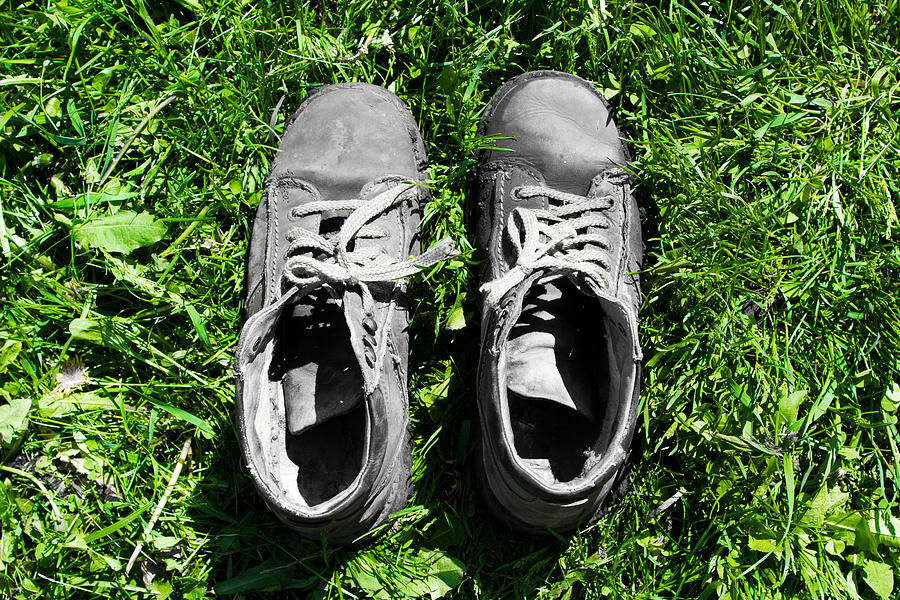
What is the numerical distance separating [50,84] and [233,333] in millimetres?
1038

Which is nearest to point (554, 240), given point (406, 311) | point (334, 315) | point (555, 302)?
point (555, 302)

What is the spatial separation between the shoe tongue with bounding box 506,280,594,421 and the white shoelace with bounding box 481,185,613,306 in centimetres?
12

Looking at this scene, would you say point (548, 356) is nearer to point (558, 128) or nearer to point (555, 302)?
point (555, 302)

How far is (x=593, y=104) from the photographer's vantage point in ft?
7.36

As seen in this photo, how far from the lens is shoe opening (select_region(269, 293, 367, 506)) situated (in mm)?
1957

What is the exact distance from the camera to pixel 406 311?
83.0 inches

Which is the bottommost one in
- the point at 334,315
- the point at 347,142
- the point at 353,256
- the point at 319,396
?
the point at 319,396

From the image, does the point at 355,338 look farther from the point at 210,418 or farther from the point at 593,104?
the point at 593,104

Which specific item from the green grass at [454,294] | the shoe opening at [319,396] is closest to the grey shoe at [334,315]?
the shoe opening at [319,396]

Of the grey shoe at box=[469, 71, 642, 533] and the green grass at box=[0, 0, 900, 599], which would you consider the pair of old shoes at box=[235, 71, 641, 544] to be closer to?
the grey shoe at box=[469, 71, 642, 533]

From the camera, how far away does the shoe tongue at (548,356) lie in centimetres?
195

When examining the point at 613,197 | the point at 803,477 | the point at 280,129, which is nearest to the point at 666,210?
→ the point at 613,197

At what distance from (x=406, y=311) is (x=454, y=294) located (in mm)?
193

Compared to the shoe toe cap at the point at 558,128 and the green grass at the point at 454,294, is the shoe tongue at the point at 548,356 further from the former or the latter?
the shoe toe cap at the point at 558,128
